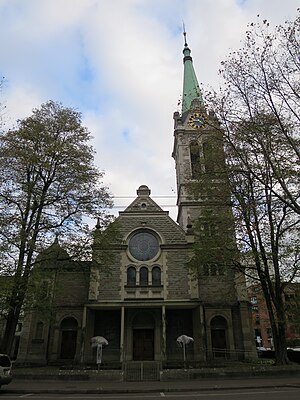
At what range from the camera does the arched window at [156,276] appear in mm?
27156

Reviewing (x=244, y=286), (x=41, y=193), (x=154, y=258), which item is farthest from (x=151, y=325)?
(x=41, y=193)

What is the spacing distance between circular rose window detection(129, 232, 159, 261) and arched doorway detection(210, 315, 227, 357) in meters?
7.16

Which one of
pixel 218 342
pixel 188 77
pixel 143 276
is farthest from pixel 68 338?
pixel 188 77

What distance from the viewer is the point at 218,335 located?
26094mm

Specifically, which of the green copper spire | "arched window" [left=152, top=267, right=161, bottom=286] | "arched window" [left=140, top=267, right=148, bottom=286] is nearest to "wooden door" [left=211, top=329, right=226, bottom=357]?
"arched window" [left=152, top=267, right=161, bottom=286]

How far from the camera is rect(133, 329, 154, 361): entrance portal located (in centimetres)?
2569

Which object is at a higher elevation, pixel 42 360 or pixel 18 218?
pixel 18 218

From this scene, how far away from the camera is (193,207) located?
32.6 meters

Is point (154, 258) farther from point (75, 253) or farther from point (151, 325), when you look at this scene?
point (75, 253)

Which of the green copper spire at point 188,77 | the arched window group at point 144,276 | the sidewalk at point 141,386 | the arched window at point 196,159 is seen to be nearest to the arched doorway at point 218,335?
the arched window group at point 144,276

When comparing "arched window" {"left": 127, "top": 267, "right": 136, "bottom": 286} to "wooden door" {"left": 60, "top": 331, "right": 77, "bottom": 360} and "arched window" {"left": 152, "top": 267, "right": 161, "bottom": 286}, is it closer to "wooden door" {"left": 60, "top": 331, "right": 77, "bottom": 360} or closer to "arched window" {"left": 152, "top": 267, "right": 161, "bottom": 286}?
"arched window" {"left": 152, "top": 267, "right": 161, "bottom": 286}

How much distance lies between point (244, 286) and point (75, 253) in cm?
1479

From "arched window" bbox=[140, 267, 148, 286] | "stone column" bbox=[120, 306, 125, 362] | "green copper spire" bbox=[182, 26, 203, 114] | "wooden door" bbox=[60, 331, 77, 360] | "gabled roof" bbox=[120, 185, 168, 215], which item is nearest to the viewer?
"stone column" bbox=[120, 306, 125, 362]

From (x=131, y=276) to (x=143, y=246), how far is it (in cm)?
271
